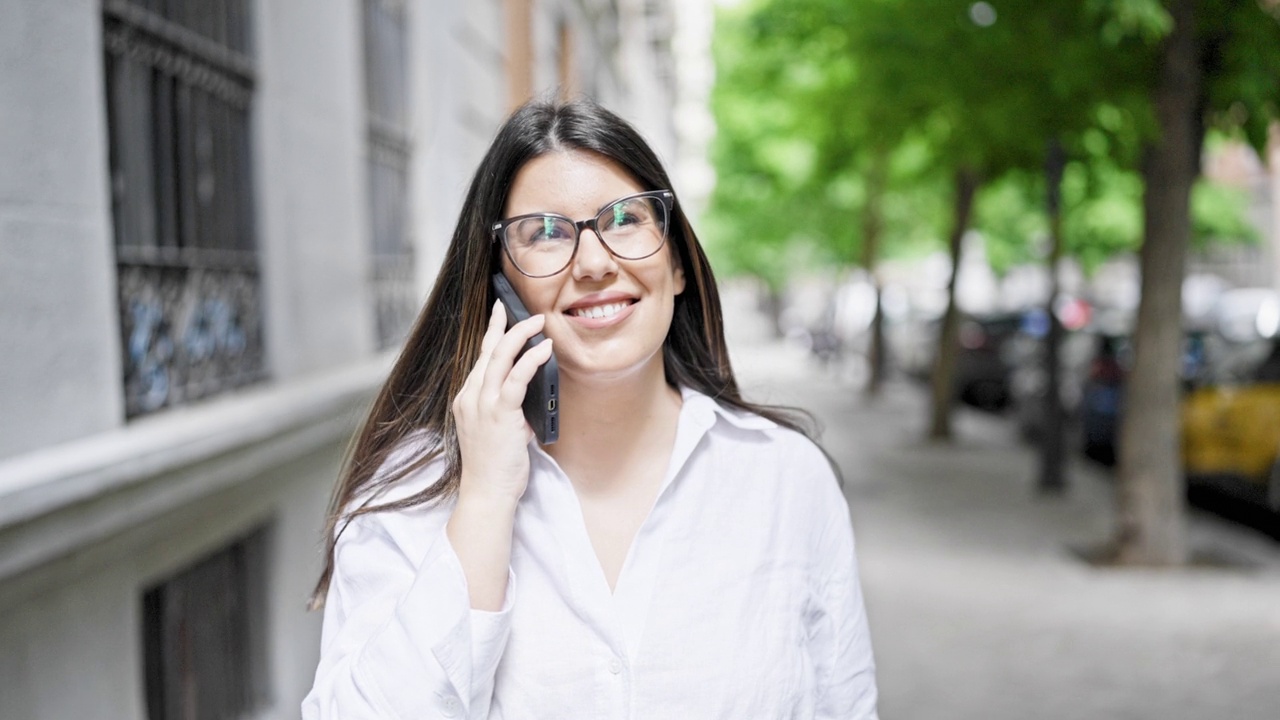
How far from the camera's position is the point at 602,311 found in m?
2.00

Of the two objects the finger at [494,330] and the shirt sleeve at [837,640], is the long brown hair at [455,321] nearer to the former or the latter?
the finger at [494,330]

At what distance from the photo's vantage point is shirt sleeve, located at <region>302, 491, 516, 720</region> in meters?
1.74

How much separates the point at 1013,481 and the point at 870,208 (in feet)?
34.6

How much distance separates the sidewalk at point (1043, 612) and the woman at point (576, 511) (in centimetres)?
58

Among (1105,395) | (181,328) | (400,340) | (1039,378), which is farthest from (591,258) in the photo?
(1039,378)

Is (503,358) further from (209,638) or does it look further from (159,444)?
(209,638)

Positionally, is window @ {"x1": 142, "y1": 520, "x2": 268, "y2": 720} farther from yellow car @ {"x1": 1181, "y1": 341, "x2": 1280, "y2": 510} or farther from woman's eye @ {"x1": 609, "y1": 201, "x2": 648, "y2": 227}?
yellow car @ {"x1": 1181, "y1": 341, "x2": 1280, "y2": 510}

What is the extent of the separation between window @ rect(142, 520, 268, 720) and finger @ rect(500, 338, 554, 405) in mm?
2667

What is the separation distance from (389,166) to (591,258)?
5896 mm

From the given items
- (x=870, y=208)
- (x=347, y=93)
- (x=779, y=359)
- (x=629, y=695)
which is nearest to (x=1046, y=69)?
(x=347, y=93)

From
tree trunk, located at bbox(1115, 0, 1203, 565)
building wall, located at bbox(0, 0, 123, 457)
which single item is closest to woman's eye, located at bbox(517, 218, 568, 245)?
building wall, located at bbox(0, 0, 123, 457)

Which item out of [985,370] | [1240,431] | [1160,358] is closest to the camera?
[1160,358]

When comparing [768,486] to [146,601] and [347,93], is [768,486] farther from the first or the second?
[347,93]

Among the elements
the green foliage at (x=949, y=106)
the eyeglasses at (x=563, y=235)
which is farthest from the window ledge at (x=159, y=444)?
the green foliage at (x=949, y=106)
